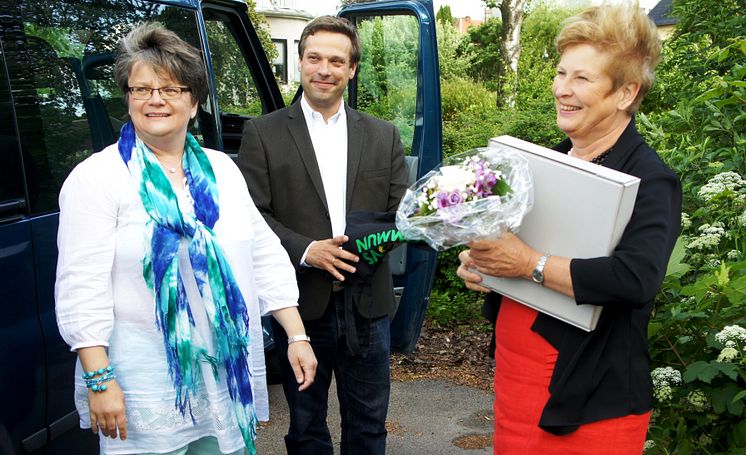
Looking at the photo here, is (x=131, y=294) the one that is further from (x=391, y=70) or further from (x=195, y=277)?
(x=391, y=70)

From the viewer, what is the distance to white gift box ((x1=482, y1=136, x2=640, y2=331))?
1921 mm

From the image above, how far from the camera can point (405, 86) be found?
484cm

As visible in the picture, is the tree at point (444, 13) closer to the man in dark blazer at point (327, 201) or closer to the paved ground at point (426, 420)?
the paved ground at point (426, 420)

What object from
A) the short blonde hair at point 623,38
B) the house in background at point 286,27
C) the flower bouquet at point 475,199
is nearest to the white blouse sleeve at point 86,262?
the flower bouquet at point 475,199

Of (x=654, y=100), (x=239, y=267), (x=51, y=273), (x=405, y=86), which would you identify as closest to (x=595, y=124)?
(x=239, y=267)

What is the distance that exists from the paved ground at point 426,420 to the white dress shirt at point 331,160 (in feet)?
5.70

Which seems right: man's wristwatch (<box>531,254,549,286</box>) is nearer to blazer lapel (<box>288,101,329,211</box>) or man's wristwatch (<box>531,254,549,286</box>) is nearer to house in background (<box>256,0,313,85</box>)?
blazer lapel (<box>288,101,329,211</box>)

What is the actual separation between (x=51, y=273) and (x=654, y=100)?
6.68m

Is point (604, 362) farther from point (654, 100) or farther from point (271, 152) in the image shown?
point (654, 100)

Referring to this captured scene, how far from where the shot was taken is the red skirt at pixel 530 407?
211cm

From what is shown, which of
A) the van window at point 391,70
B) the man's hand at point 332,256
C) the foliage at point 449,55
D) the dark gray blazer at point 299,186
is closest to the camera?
the man's hand at point 332,256

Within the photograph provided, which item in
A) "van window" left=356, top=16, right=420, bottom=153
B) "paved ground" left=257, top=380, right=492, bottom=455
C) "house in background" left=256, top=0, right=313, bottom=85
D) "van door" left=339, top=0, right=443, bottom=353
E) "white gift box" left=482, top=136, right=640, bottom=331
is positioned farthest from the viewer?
"house in background" left=256, top=0, right=313, bottom=85

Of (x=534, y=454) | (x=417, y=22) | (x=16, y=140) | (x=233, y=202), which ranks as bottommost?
(x=534, y=454)

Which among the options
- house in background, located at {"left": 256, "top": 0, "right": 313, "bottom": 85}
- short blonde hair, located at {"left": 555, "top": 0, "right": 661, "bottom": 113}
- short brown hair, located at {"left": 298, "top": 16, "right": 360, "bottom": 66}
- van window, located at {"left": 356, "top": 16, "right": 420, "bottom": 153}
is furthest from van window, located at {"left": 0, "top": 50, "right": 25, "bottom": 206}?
house in background, located at {"left": 256, "top": 0, "right": 313, "bottom": 85}
